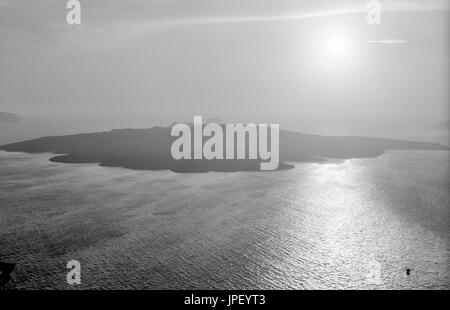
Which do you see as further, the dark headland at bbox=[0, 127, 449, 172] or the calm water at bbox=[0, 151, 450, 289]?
the dark headland at bbox=[0, 127, 449, 172]

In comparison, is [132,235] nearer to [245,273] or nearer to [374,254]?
[245,273]

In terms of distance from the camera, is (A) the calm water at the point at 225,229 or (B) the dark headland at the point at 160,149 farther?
(B) the dark headland at the point at 160,149

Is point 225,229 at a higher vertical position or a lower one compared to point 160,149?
lower

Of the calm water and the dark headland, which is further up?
the dark headland

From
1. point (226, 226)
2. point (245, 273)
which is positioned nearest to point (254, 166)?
point (226, 226)
